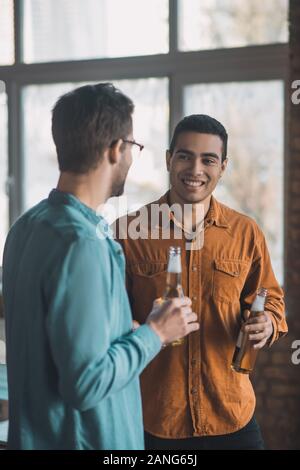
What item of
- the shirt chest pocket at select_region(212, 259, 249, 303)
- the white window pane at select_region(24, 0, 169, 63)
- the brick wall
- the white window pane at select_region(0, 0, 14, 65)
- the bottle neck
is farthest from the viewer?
the white window pane at select_region(0, 0, 14, 65)

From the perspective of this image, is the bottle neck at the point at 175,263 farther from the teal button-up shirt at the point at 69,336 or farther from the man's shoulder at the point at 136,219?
the man's shoulder at the point at 136,219

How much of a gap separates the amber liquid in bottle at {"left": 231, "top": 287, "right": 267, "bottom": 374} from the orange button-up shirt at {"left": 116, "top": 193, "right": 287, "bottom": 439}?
0.11ft

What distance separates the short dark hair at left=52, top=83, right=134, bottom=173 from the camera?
1.12m

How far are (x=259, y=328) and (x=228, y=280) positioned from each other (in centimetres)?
17

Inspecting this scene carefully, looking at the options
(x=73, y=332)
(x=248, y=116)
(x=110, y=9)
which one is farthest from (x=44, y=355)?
(x=110, y=9)

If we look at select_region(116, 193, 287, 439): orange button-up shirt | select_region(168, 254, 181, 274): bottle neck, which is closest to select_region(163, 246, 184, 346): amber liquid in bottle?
select_region(168, 254, 181, 274): bottle neck

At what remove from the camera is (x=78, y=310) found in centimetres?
102

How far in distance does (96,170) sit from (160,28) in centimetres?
210

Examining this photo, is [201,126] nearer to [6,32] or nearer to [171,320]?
[171,320]

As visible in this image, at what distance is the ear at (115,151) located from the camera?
3.76ft

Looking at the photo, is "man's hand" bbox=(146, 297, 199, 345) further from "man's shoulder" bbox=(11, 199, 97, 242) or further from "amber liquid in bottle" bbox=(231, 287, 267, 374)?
"amber liquid in bottle" bbox=(231, 287, 267, 374)

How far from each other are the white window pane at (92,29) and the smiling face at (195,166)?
4.97 ft

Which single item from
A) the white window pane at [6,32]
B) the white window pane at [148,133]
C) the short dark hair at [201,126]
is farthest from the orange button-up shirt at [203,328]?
the white window pane at [6,32]

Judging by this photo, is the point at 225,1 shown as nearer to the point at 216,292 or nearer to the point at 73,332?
the point at 216,292
